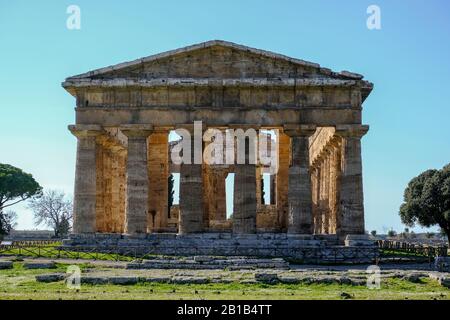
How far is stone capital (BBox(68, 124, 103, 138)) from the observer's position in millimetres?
38312

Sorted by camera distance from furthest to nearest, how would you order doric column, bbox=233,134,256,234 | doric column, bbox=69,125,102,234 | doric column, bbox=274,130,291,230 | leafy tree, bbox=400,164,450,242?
leafy tree, bbox=400,164,450,242, doric column, bbox=274,130,291,230, doric column, bbox=69,125,102,234, doric column, bbox=233,134,256,234

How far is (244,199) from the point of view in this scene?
3825 cm

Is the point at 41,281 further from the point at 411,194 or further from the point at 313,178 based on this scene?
the point at 411,194

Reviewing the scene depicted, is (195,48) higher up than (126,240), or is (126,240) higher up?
(195,48)

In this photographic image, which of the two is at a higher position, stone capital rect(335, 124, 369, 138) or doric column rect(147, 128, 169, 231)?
stone capital rect(335, 124, 369, 138)

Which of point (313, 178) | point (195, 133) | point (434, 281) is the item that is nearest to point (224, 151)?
point (313, 178)

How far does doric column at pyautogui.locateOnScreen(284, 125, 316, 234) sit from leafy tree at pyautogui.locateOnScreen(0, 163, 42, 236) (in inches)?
1682

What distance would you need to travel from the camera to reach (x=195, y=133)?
125 feet

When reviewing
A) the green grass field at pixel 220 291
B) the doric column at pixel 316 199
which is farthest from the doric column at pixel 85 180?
the doric column at pixel 316 199

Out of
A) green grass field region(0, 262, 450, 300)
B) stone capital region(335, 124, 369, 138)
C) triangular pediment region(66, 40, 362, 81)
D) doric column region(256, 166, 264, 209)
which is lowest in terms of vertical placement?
green grass field region(0, 262, 450, 300)

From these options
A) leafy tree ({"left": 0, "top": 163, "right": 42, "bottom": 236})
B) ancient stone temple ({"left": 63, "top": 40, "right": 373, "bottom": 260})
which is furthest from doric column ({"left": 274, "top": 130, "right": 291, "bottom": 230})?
leafy tree ({"left": 0, "top": 163, "right": 42, "bottom": 236})

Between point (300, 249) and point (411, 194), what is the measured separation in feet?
101

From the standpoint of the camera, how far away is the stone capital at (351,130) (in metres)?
37.8

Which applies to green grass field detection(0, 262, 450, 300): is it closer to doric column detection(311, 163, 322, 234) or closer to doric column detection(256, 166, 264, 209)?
doric column detection(311, 163, 322, 234)
